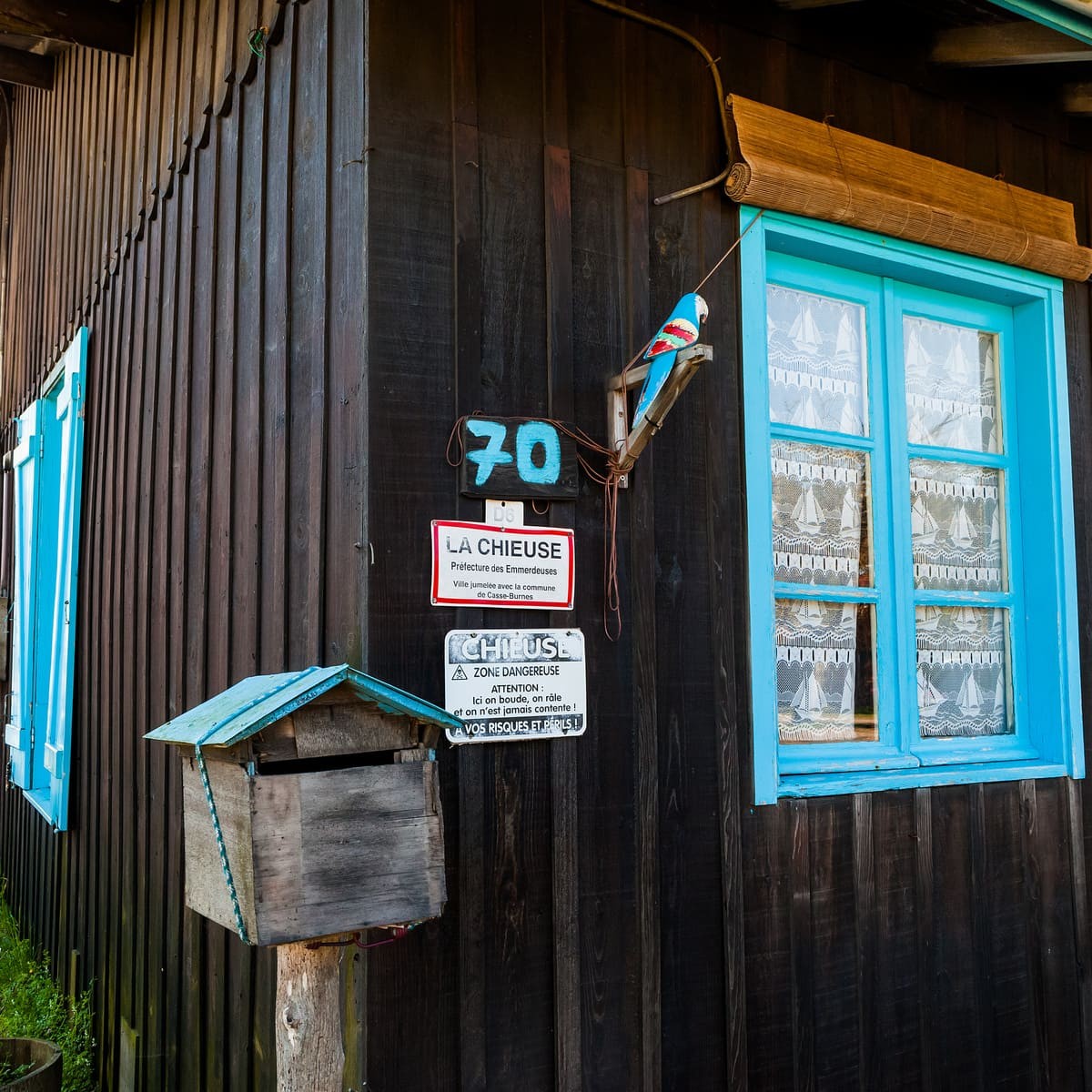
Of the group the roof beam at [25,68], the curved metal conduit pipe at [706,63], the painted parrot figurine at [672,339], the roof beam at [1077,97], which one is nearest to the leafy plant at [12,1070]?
the painted parrot figurine at [672,339]

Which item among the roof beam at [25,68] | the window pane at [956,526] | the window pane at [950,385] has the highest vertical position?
the roof beam at [25,68]

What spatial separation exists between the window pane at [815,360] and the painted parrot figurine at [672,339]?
0.83m

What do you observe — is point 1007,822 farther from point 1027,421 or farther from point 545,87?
point 545,87

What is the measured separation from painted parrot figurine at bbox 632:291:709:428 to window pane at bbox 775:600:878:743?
1.01 meters

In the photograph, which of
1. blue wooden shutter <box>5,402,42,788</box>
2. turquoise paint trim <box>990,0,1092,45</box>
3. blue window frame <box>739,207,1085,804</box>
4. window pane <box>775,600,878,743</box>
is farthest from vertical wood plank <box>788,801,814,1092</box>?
blue wooden shutter <box>5,402,42,788</box>

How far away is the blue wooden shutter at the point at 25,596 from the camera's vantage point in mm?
6316

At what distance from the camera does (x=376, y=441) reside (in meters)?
2.64

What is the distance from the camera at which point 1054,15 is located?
9.78ft

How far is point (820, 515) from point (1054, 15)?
147 centimetres

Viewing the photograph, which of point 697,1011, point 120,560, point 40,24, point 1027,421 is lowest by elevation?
point 697,1011

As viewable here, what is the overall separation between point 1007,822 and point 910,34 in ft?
8.37

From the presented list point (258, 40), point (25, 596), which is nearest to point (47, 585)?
point (25, 596)

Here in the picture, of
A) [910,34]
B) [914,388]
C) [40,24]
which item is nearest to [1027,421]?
[914,388]

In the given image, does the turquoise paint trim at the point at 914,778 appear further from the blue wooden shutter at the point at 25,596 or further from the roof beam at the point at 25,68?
the roof beam at the point at 25,68
